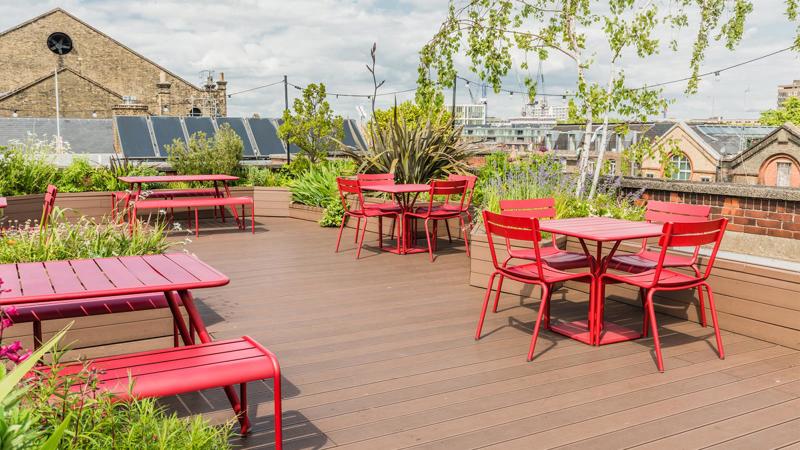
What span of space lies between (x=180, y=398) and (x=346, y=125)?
59.4ft

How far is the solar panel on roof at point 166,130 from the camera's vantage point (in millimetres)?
16609

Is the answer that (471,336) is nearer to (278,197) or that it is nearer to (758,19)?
(758,19)

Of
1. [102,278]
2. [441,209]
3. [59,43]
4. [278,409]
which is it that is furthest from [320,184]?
[59,43]

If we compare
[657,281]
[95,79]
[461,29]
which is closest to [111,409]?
[657,281]

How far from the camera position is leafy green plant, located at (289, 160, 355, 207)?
9.97 meters

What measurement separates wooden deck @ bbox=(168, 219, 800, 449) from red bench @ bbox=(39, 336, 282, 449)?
45 centimetres

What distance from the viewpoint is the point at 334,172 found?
10.1 meters

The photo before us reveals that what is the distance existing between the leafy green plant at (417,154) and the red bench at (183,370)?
→ 240 inches

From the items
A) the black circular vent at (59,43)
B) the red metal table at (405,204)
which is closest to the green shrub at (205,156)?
the red metal table at (405,204)

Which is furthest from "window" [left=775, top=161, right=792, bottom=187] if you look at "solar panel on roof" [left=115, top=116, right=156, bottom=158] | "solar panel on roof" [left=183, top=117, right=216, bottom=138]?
"solar panel on roof" [left=115, top=116, right=156, bottom=158]

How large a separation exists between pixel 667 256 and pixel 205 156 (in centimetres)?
837

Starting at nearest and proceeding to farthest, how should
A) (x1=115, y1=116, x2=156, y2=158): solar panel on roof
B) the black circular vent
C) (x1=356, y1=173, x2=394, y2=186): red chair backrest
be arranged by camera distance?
(x1=356, y1=173, x2=394, y2=186): red chair backrest
(x1=115, y1=116, x2=156, y2=158): solar panel on roof
the black circular vent

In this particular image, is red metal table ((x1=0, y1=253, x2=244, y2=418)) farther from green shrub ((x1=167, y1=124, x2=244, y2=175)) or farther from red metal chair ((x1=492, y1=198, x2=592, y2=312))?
green shrub ((x1=167, y1=124, x2=244, y2=175))

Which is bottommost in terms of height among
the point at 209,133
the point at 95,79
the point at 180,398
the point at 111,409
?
the point at 180,398
